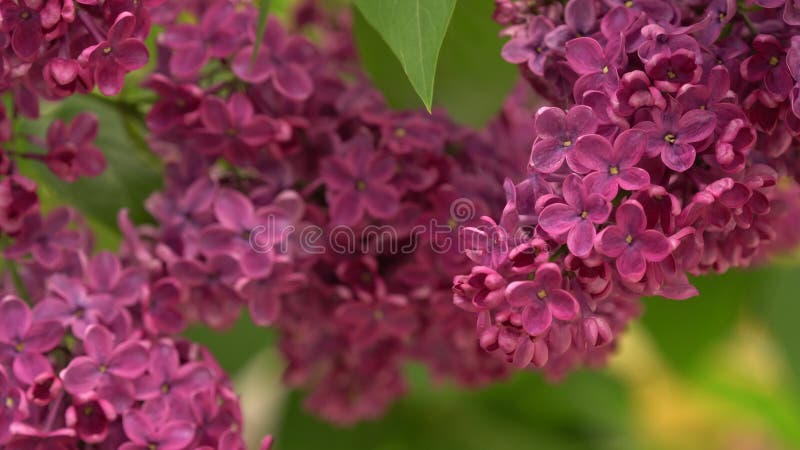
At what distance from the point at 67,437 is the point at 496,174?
33 cm

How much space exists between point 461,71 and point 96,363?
32cm

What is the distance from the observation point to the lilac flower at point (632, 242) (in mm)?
504

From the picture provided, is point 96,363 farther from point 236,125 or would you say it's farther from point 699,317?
point 699,317

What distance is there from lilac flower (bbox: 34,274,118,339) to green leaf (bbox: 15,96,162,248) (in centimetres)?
11

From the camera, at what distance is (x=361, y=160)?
27.9 inches

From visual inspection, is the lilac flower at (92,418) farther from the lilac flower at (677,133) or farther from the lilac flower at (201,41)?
the lilac flower at (677,133)

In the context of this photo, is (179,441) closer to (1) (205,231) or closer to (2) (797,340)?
(1) (205,231)

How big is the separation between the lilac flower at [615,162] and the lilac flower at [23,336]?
0.33 metres

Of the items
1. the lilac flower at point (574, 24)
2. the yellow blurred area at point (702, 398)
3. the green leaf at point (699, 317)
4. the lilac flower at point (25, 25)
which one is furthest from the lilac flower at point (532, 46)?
the yellow blurred area at point (702, 398)

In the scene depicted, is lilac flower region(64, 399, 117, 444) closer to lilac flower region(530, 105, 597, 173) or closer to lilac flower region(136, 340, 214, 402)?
lilac flower region(136, 340, 214, 402)

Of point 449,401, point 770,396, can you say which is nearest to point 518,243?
point 449,401

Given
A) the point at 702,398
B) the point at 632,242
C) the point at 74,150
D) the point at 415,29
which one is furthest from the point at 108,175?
the point at 702,398

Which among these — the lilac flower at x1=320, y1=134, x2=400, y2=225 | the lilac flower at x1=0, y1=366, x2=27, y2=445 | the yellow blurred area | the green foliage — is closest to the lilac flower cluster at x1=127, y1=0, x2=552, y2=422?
the lilac flower at x1=320, y1=134, x2=400, y2=225

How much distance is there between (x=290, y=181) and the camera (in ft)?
2.35
